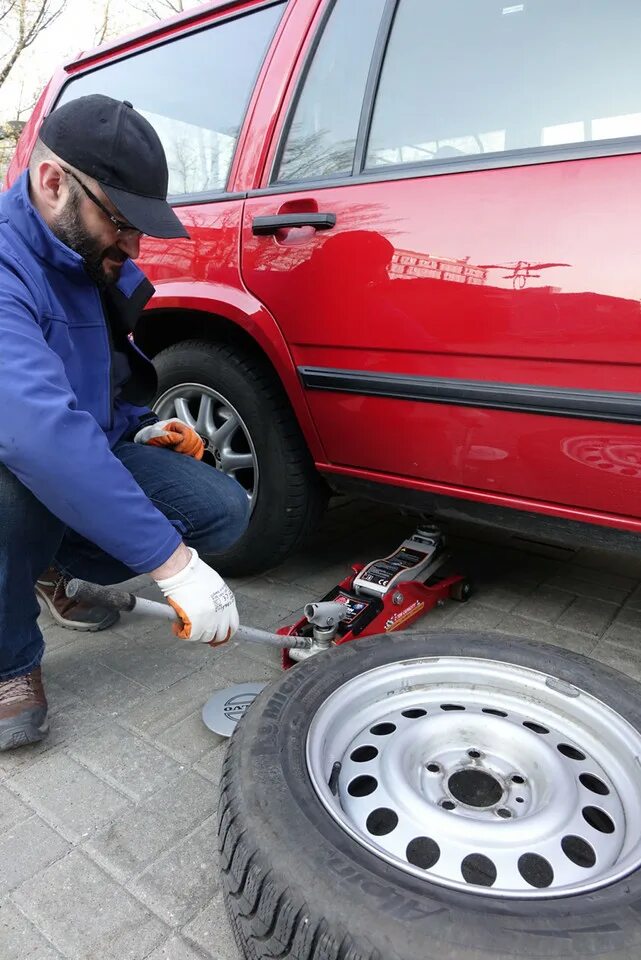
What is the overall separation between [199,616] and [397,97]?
1.47 metres

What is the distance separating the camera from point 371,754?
1288 millimetres

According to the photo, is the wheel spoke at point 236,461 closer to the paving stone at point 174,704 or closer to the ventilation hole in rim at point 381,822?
the paving stone at point 174,704

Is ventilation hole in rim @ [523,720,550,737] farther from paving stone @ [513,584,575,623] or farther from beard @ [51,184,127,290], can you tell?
beard @ [51,184,127,290]

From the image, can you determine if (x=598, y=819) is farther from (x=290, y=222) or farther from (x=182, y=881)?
(x=290, y=222)

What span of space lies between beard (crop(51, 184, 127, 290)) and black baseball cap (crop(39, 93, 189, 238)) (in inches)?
3.0

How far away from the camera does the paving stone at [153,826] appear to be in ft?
4.39

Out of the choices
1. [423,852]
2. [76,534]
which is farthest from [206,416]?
[423,852]

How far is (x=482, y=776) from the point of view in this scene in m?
1.25

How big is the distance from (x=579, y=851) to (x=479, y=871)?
0.59 ft

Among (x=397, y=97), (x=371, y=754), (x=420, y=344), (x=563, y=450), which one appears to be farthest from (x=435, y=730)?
(x=397, y=97)

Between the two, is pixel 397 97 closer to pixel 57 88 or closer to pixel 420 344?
pixel 420 344

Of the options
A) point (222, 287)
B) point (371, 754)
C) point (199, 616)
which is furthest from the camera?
point (222, 287)

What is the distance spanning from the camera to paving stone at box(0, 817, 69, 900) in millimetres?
1304

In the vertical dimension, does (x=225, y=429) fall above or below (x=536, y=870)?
above
